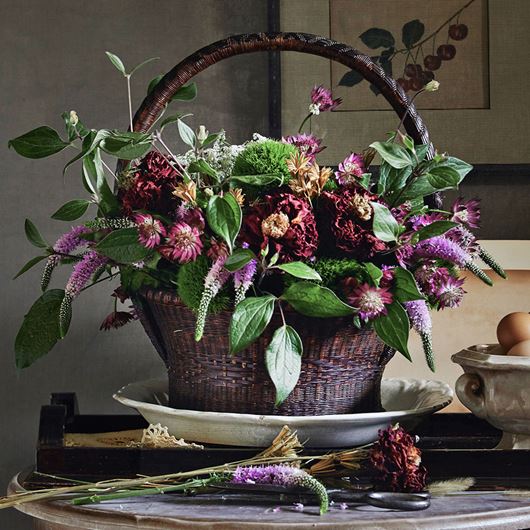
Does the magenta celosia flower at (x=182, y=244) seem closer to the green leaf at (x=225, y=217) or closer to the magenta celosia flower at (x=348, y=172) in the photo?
the green leaf at (x=225, y=217)

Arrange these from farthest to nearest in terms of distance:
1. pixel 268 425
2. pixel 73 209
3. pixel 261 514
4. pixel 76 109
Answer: pixel 76 109, pixel 73 209, pixel 268 425, pixel 261 514

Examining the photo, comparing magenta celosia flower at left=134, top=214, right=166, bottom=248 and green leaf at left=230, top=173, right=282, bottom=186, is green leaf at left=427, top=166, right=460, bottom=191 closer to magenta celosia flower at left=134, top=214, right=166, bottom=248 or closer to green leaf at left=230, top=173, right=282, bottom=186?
green leaf at left=230, top=173, right=282, bottom=186

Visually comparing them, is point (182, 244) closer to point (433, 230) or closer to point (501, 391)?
point (433, 230)

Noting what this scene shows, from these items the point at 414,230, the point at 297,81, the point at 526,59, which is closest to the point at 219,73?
the point at 297,81

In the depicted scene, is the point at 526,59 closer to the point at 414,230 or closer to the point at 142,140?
the point at 414,230

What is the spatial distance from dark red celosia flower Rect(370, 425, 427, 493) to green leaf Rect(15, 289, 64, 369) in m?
0.38

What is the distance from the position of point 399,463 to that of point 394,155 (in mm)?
295

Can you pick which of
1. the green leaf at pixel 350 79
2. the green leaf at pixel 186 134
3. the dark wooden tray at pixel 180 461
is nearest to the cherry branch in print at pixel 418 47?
the green leaf at pixel 350 79

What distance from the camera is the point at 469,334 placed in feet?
4.67

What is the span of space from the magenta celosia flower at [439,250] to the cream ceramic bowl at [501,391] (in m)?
0.10

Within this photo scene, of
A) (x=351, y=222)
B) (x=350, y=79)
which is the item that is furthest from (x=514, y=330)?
(x=350, y=79)

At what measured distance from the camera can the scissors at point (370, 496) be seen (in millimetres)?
707

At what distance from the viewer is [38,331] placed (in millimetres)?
912

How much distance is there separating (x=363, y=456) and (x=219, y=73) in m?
0.81
